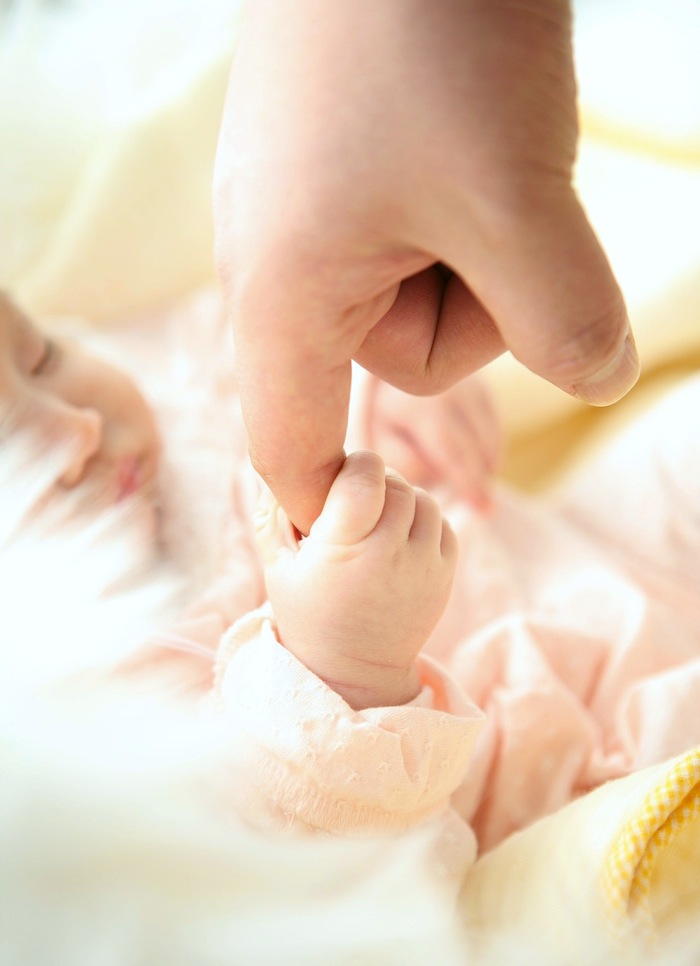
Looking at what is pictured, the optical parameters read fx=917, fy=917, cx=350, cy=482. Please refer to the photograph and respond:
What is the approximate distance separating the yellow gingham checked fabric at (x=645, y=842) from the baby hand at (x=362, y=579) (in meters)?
0.13

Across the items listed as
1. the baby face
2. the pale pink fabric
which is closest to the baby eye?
the baby face

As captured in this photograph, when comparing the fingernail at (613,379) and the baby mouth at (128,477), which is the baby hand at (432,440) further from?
the fingernail at (613,379)

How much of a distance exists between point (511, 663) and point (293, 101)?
1.56 ft

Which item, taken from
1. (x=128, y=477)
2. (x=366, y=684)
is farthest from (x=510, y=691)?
(x=128, y=477)

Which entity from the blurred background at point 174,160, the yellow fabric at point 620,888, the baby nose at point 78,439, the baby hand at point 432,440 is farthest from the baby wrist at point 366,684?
the blurred background at point 174,160

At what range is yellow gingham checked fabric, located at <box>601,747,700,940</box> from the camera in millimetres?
415

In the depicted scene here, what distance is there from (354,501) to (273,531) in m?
0.07

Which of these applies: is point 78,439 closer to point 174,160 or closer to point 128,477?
point 128,477

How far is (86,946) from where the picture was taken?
1.05 feet

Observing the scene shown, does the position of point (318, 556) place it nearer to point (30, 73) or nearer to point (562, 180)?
point (562, 180)

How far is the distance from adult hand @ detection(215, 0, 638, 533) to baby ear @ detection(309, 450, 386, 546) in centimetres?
8

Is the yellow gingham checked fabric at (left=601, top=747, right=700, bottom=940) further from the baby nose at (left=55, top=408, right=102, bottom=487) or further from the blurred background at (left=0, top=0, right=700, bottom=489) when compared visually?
the blurred background at (left=0, top=0, right=700, bottom=489)

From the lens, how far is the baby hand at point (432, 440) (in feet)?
2.68

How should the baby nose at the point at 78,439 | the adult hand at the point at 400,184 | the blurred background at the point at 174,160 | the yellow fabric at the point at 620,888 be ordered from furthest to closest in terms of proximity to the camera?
the blurred background at the point at 174,160 < the baby nose at the point at 78,439 < the yellow fabric at the point at 620,888 < the adult hand at the point at 400,184
